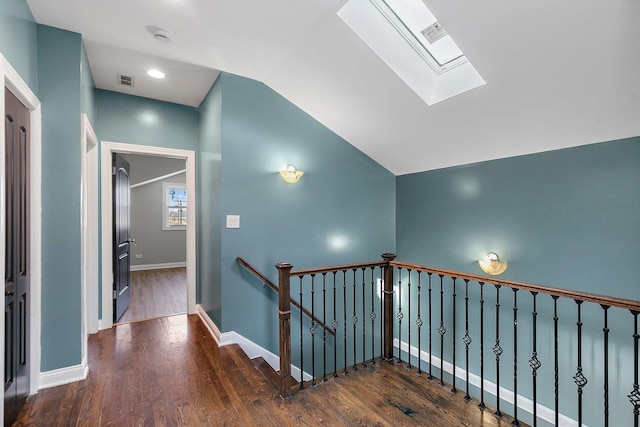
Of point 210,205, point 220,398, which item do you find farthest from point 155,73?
point 220,398

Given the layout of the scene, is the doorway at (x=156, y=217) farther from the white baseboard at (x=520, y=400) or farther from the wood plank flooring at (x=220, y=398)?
the white baseboard at (x=520, y=400)

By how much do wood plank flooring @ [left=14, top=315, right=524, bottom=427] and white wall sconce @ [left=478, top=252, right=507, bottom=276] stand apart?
1443 millimetres

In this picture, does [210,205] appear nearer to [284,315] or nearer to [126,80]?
[126,80]

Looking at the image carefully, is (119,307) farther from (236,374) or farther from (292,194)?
(292,194)

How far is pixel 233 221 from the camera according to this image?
3.14 meters

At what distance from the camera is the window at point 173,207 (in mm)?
7602

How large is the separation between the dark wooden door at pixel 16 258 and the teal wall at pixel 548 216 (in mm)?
3946

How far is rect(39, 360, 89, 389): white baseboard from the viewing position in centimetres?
228

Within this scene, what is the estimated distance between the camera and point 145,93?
3.61m

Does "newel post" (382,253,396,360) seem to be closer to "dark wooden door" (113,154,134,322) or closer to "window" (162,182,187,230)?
"dark wooden door" (113,154,134,322)

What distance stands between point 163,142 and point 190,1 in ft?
6.75

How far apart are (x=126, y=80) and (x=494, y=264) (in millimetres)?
4410

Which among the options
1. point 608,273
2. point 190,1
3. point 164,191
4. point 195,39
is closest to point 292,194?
point 195,39

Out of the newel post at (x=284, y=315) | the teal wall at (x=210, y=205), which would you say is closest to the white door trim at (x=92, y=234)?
the teal wall at (x=210, y=205)
